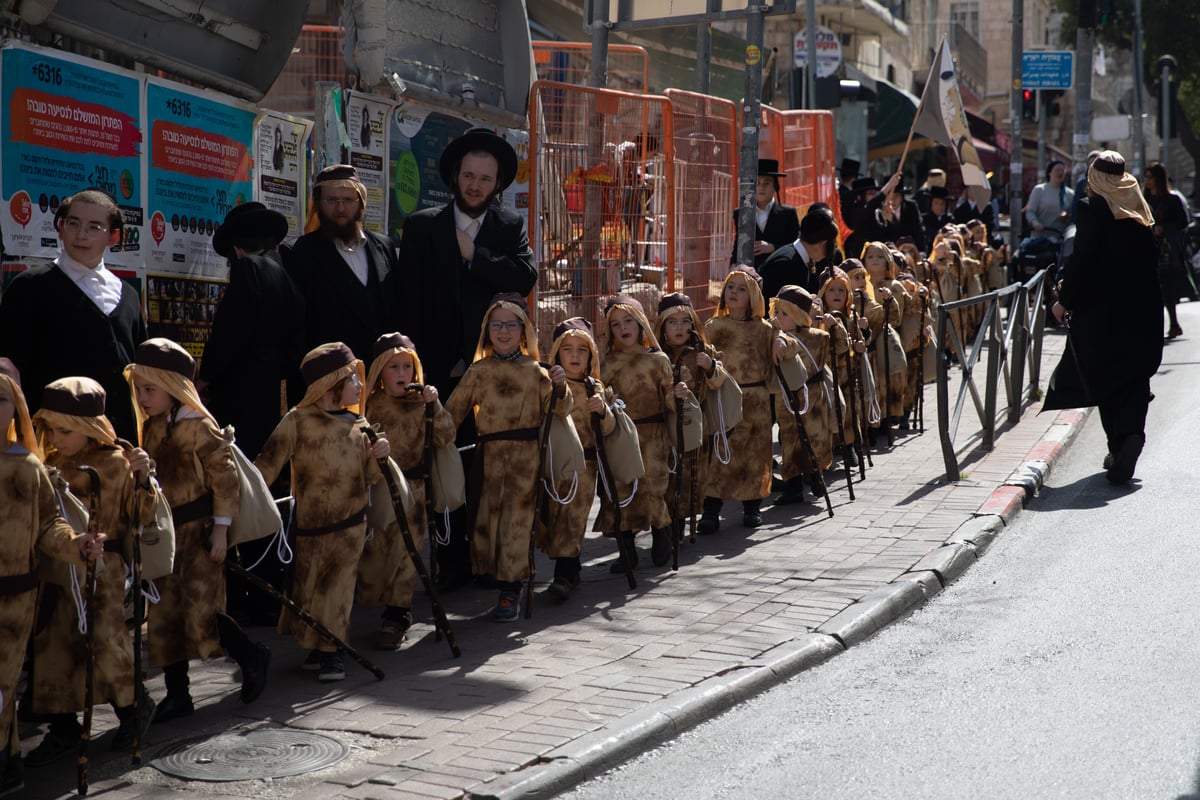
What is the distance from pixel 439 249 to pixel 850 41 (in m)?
36.2

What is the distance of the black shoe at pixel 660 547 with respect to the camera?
8.29m

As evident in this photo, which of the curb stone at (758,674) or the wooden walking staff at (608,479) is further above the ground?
the wooden walking staff at (608,479)

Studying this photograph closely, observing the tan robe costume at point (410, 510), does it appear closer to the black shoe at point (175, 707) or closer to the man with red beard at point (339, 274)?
the man with red beard at point (339, 274)

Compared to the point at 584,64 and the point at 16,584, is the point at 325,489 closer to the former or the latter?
the point at 16,584

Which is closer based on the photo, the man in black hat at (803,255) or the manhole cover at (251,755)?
the manhole cover at (251,755)

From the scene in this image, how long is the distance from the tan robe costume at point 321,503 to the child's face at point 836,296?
5.16 metres

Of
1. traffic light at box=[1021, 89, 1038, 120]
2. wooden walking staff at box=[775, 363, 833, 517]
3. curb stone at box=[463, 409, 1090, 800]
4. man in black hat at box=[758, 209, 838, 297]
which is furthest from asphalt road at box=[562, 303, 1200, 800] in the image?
traffic light at box=[1021, 89, 1038, 120]

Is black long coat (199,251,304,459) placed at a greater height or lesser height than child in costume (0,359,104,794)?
greater

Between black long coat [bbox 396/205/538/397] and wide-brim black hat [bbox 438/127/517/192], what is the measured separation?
6.5 inches

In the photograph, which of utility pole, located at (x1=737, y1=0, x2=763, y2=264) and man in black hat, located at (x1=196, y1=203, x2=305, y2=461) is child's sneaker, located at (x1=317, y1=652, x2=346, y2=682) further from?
utility pole, located at (x1=737, y1=0, x2=763, y2=264)

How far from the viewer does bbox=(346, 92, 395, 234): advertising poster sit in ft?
27.0

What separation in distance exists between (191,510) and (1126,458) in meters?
6.71

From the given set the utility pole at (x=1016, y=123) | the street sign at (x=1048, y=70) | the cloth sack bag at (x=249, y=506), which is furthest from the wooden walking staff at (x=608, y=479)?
the street sign at (x=1048, y=70)

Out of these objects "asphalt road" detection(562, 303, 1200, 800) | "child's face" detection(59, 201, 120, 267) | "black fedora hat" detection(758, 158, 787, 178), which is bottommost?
"asphalt road" detection(562, 303, 1200, 800)
